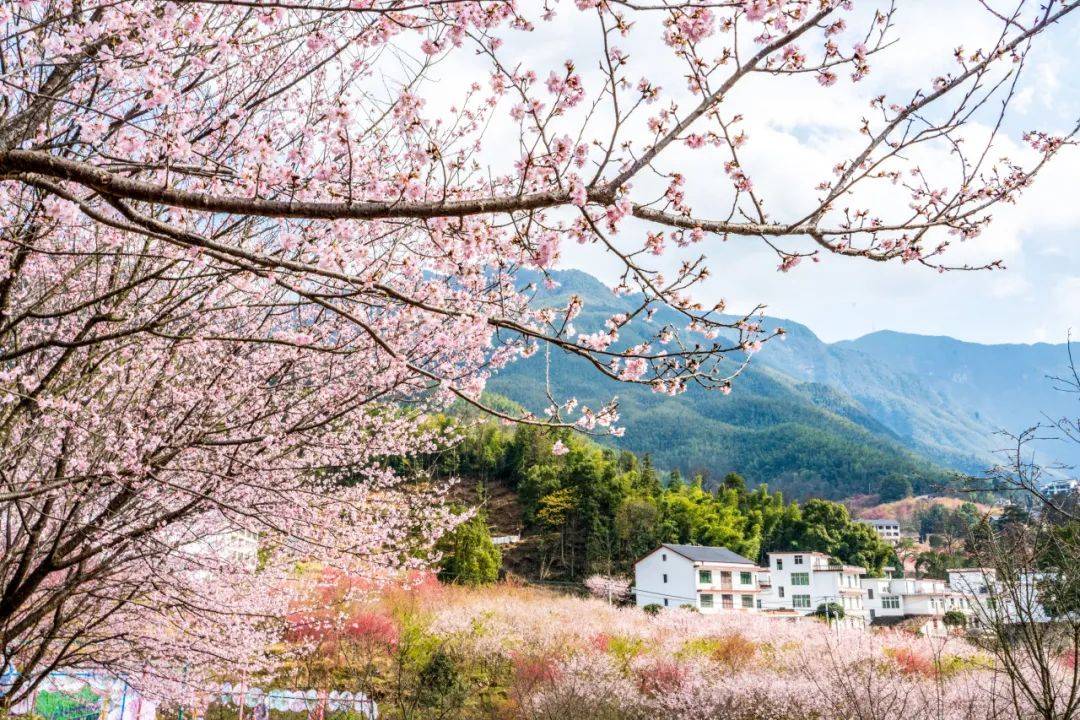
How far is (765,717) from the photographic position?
41.3ft

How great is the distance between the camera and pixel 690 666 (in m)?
15.1

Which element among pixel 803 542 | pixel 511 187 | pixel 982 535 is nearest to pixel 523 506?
pixel 803 542

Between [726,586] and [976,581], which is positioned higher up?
[976,581]

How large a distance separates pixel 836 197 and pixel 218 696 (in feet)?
49.3

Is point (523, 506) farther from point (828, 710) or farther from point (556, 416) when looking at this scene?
point (556, 416)

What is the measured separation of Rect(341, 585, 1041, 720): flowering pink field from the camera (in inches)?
454

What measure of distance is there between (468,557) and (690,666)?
17102mm

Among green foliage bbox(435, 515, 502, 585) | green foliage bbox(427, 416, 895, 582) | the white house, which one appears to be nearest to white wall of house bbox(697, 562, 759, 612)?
the white house

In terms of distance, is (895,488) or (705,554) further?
(895,488)

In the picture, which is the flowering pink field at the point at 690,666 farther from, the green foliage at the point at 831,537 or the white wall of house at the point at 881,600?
the green foliage at the point at 831,537

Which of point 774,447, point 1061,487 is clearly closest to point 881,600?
point 1061,487

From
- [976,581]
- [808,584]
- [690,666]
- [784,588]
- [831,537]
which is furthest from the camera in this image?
[831,537]

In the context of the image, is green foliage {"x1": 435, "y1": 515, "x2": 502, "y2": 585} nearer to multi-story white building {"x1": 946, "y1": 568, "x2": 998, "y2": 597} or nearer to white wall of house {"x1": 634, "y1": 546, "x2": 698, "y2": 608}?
white wall of house {"x1": 634, "y1": 546, "x2": 698, "y2": 608}

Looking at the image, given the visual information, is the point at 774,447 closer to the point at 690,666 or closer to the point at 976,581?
the point at 690,666
